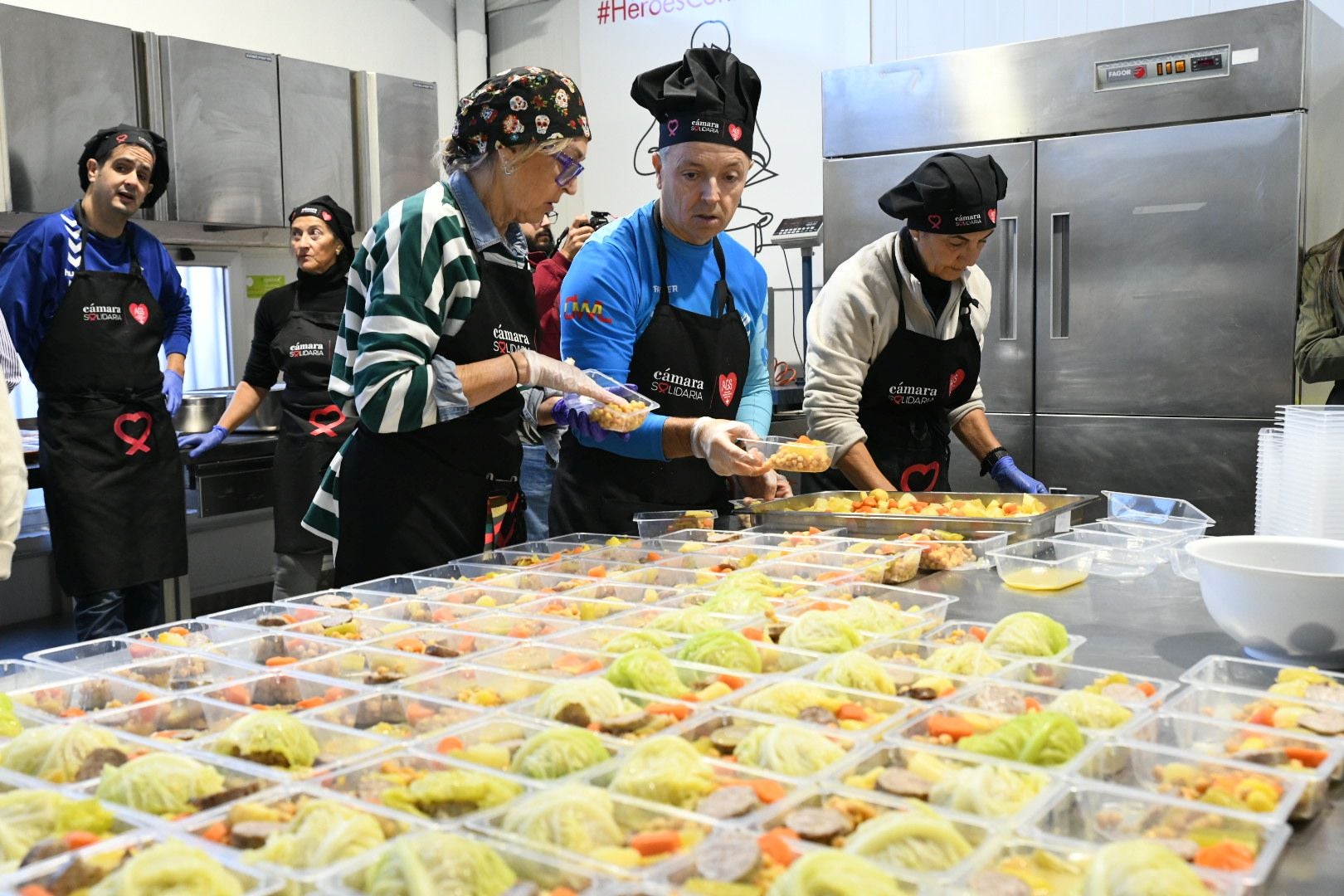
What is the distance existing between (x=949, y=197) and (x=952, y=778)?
7.36 ft

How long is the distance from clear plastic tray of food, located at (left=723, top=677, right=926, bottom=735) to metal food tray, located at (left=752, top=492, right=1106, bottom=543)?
1.08 m

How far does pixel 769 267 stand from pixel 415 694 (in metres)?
5.40

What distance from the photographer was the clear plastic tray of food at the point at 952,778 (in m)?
1.00

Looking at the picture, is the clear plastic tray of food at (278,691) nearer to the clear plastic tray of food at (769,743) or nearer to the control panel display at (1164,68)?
the clear plastic tray of food at (769,743)

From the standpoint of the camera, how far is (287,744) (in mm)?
1155

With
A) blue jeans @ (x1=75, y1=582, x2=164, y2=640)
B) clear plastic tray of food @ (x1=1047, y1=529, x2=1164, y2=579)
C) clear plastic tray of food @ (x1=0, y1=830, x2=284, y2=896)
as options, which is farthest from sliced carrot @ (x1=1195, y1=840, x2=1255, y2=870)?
blue jeans @ (x1=75, y1=582, x2=164, y2=640)

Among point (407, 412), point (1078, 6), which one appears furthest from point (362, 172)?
point (407, 412)

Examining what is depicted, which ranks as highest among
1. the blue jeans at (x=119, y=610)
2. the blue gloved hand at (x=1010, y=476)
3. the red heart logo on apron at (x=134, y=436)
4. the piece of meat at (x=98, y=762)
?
the red heart logo on apron at (x=134, y=436)

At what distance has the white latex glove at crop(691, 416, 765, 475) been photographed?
242 cm

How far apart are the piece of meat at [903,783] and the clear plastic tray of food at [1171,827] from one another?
0.10 meters

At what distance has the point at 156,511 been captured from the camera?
423 cm

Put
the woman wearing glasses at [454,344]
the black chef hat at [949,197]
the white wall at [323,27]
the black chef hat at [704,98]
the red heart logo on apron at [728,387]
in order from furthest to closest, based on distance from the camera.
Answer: the white wall at [323,27], the black chef hat at [949,197], the red heart logo on apron at [728,387], the black chef hat at [704,98], the woman wearing glasses at [454,344]

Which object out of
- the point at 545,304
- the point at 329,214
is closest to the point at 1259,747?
the point at 545,304

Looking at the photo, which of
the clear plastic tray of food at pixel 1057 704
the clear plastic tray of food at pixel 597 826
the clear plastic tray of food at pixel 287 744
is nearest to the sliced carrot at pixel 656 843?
the clear plastic tray of food at pixel 597 826
